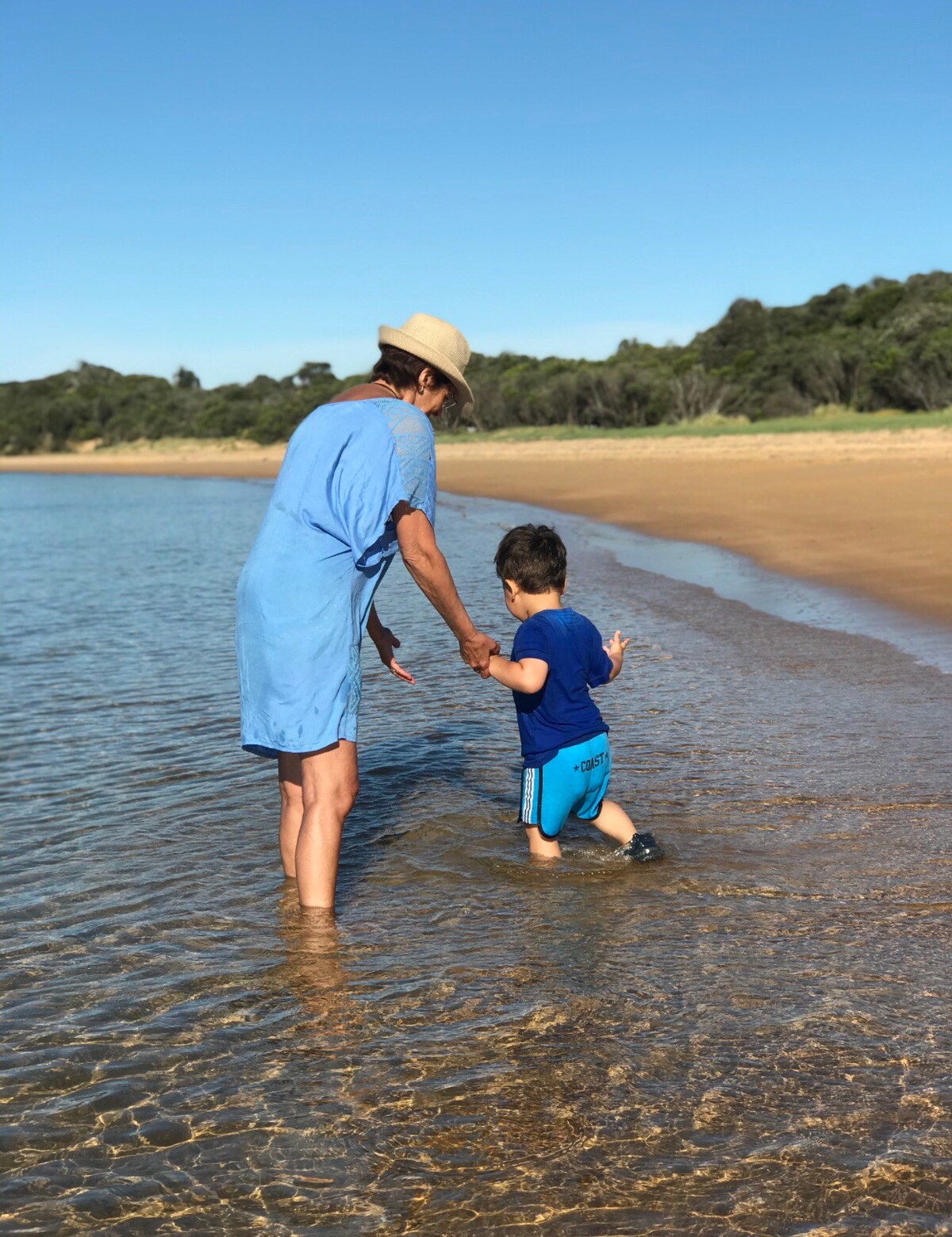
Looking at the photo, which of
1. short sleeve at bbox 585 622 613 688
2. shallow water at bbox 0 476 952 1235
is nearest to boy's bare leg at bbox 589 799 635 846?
shallow water at bbox 0 476 952 1235

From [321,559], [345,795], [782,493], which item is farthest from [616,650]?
[782,493]

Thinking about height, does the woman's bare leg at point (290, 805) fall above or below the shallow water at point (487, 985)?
above

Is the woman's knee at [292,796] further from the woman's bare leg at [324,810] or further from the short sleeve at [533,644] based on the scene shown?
the short sleeve at [533,644]

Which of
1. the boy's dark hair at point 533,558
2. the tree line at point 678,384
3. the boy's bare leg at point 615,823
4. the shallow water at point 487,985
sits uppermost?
the tree line at point 678,384

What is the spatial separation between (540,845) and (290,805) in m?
0.91

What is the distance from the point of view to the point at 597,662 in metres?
4.24

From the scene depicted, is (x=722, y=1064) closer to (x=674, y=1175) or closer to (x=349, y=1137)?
(x=674, y=1175)

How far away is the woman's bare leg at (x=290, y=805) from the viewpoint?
3846mm

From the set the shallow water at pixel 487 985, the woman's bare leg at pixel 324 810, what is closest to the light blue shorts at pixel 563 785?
the shallow water at pixel 487 985

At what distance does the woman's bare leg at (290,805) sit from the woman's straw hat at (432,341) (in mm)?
1225

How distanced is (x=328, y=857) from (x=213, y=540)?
15818 mm

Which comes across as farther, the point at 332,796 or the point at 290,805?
the point at 290,805

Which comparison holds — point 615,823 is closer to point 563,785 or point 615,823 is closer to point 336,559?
point 563,785

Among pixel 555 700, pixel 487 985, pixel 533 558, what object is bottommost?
pixel 487 985
